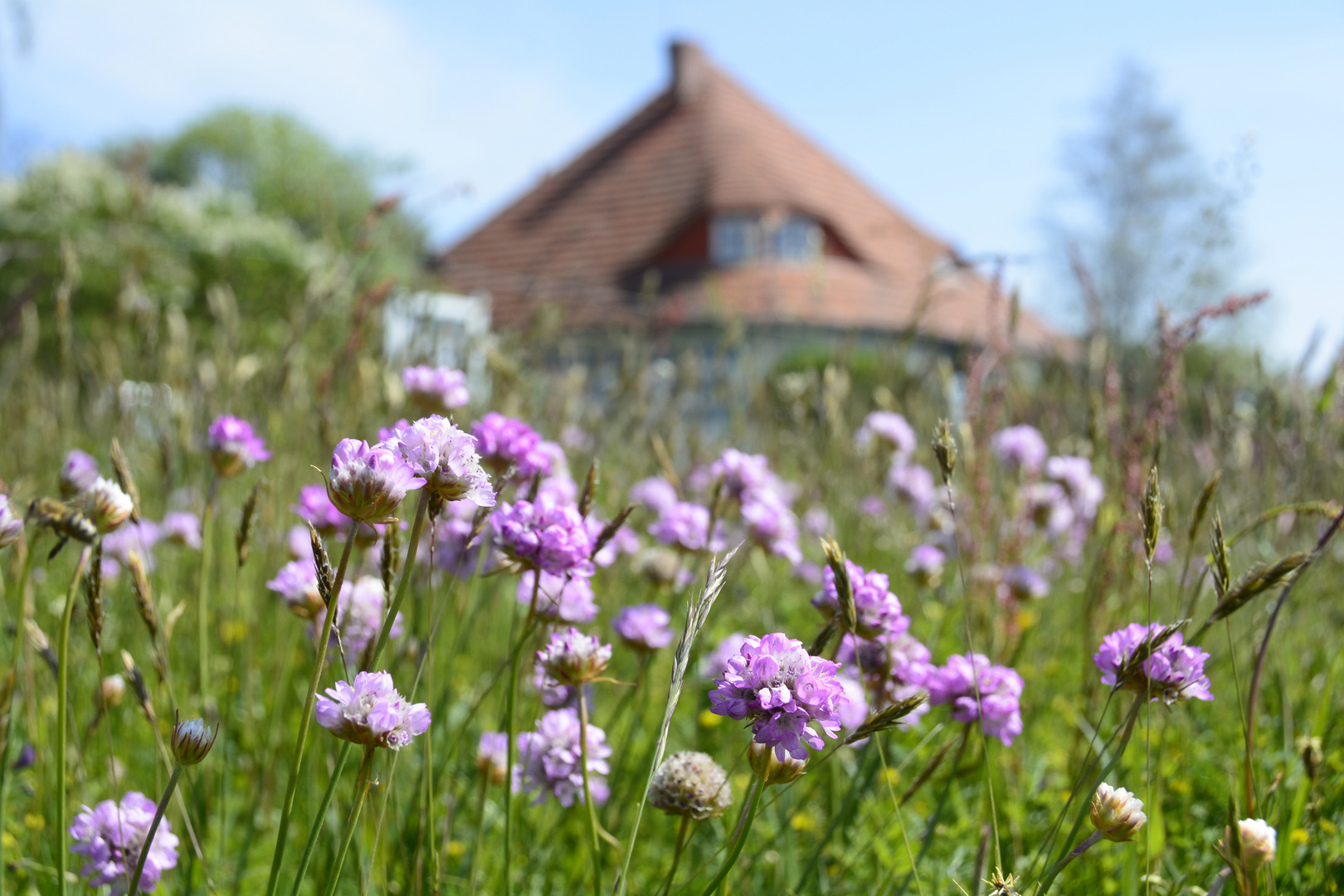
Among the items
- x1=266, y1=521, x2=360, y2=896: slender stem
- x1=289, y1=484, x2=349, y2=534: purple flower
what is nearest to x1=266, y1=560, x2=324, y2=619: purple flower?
x1=289, y1=484, x2=349, y2=534: purple flower

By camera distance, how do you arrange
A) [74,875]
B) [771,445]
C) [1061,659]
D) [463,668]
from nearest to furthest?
1. [74,875]
2. [463,668]
3. [1061,659]
4. [771,445]

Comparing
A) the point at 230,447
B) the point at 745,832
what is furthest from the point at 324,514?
the point at 745,832

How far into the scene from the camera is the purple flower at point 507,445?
4.15 ft

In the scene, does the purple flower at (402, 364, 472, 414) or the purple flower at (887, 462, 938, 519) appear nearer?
the purple flower at (402, 364, 472, 414)

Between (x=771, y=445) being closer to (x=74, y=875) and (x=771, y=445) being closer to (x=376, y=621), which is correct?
(x=376, y=621)

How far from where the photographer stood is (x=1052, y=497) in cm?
268

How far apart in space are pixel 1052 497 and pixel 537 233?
18555 mm

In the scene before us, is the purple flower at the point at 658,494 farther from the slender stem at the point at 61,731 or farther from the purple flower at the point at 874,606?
the slender stem at the point at 61,731

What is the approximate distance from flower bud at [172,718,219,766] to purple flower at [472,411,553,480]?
1.62 ft

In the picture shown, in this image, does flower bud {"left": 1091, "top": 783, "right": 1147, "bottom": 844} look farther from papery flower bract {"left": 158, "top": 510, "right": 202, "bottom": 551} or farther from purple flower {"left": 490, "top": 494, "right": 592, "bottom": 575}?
papery flower bract {"left": 158, "top": 510, "right": 202, "bottom": 551}

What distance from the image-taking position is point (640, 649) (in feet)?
4.98

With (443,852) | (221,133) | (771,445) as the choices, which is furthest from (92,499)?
(221,133)

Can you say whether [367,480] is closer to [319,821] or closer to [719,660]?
[319,821]

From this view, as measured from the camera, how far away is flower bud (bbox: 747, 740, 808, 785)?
0.93 m
